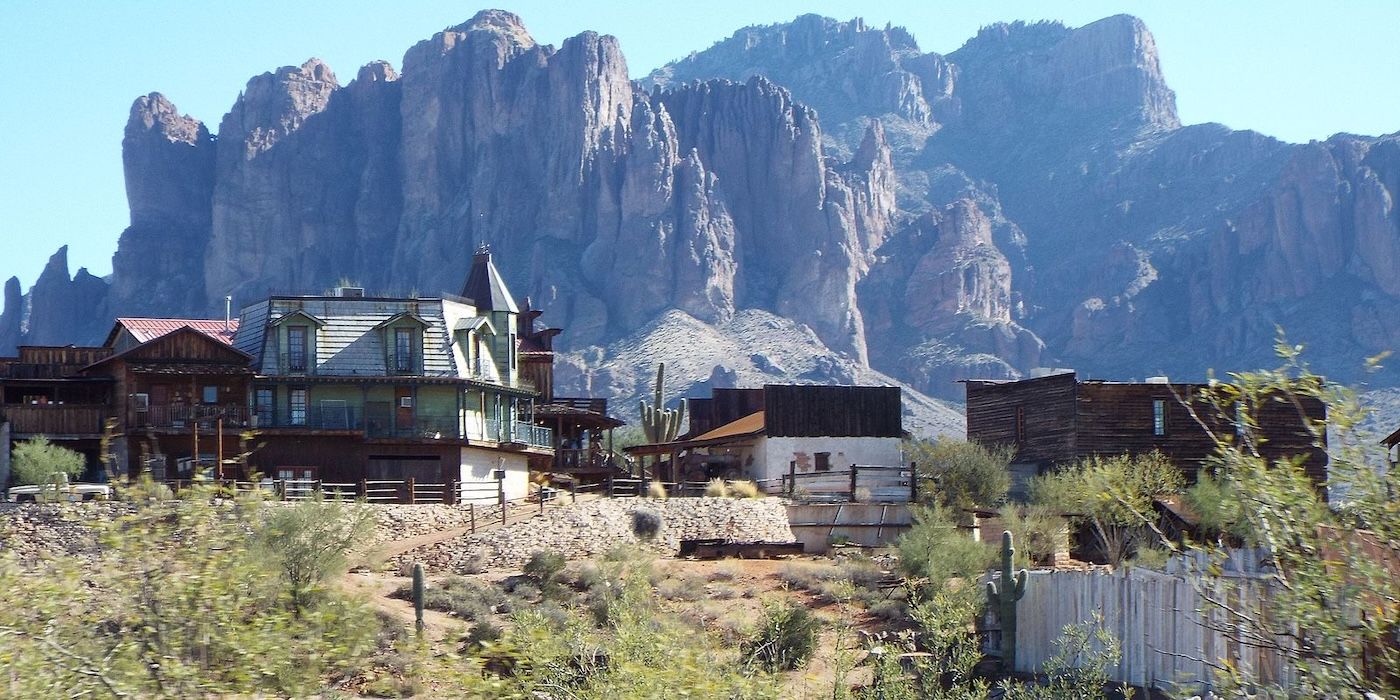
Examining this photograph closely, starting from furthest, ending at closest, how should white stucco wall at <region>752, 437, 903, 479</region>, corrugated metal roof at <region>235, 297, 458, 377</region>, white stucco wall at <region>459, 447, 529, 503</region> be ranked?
white stucco wall at <region>752, 437, 903, 479</region>
white stucco wall at <region>459, 447, 529, 503</region>
corrugated metal roof at <region>235, 297, 458, 377</region>

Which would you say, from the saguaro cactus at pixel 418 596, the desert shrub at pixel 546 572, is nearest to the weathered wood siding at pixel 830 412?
the desert shrub at pixel 546 572

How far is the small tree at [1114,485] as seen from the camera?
38.9 m

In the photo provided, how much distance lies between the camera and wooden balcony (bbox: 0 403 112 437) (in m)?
49.7

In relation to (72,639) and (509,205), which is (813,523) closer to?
(72,639)

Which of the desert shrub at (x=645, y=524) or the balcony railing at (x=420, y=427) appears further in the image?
the balcony railing at (x=420, y=427)

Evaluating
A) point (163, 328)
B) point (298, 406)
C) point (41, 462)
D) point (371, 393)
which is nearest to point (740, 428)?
point (371, 393)

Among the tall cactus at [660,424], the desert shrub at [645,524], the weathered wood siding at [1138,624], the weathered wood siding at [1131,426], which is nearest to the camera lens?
the weathered wood siding at [1138,624]

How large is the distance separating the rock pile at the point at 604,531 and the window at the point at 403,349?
9.69 metres

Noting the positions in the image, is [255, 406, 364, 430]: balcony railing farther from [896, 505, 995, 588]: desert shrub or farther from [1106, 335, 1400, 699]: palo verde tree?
[1106, 335, 1400, 699]: palo verde tree

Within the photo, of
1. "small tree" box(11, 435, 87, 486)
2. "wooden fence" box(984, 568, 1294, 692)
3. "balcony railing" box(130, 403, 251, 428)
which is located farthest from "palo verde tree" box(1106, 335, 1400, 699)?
"balcony railing" box(130, 403, 251, 428)

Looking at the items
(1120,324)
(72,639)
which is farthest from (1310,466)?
(1120,324)

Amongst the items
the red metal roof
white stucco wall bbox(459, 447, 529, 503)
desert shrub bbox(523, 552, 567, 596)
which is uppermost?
the red metal roof

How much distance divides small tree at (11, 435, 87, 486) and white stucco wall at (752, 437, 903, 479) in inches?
850

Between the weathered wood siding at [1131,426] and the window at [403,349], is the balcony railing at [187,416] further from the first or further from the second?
the weathered wood siding at [1131,426]
